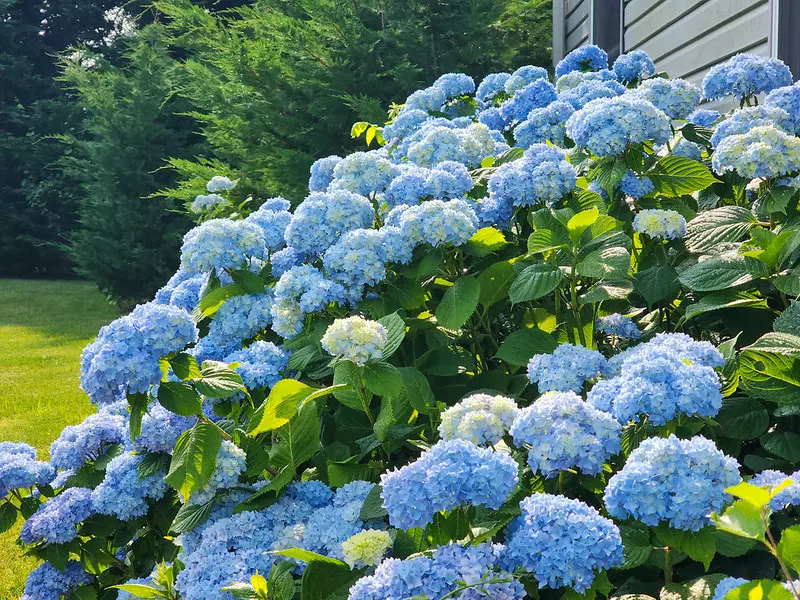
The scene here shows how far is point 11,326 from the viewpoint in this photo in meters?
9.91

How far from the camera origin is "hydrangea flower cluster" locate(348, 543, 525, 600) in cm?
113

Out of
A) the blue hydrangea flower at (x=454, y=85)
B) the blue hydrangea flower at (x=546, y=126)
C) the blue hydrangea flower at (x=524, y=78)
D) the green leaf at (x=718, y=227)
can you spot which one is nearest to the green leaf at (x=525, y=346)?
the green leaf at (x=718, y=227)

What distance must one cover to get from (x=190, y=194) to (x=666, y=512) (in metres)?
7.73

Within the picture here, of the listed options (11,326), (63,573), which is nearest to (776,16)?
(63,573)

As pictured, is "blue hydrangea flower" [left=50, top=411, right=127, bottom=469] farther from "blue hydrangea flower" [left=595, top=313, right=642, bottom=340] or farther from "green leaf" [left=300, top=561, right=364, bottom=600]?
"blue hydrangea flower" [left=595, top=313, right=642, bottom=340]

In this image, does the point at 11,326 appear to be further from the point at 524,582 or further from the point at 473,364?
the point at 524,582

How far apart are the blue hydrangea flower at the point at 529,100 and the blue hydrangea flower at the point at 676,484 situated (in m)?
2.29

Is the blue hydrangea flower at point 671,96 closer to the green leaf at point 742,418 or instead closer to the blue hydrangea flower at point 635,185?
the blue hydrangea flower at point 635,185

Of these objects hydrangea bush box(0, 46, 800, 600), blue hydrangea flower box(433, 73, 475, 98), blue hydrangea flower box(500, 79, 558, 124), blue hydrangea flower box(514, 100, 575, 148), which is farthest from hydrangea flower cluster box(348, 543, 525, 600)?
blue hydrangea flower box(433, 73, 475, 98)

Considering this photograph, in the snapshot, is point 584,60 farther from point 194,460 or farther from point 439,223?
point 194,460

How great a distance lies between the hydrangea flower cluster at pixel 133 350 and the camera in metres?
1.63

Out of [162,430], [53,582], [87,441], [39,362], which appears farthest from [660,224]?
[39,362]

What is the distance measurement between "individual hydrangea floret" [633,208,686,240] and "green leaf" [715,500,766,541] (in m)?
1.17

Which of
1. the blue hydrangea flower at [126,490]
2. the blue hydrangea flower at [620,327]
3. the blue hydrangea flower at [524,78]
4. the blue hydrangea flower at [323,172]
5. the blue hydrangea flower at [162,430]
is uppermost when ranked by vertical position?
the blue hydrangea flower at [524,78]
